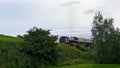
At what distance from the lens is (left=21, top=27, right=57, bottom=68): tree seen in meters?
59.8

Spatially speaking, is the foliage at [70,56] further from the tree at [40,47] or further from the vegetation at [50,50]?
the tree at [40,47]

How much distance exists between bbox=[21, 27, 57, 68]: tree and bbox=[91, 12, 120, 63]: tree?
15.0m

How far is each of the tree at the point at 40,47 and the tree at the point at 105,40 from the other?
15.0 meters

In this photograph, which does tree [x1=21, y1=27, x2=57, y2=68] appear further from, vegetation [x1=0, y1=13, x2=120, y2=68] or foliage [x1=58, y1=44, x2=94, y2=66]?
foliage [x1=58, y1=44, x2=94, y2=66]

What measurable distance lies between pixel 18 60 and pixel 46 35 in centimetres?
746

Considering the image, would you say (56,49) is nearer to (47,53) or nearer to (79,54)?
(47,53)

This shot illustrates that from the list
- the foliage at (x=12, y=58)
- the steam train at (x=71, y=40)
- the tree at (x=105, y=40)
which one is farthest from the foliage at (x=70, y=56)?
the foliage at (x=12, y=58)

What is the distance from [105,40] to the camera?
75.6 metres

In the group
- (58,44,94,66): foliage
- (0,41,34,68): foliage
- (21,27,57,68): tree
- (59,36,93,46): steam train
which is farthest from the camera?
(59,36,93,46): steam train

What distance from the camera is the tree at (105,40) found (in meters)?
73.6

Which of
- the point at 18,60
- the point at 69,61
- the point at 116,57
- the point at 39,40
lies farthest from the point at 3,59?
the point at 116,57

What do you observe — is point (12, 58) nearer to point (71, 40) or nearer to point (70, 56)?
point (70, 56)

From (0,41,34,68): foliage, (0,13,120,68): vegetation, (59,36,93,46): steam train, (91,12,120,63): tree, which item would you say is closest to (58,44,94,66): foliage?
(0,13,120,68): vegetation

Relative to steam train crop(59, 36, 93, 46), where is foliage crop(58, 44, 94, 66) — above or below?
below
